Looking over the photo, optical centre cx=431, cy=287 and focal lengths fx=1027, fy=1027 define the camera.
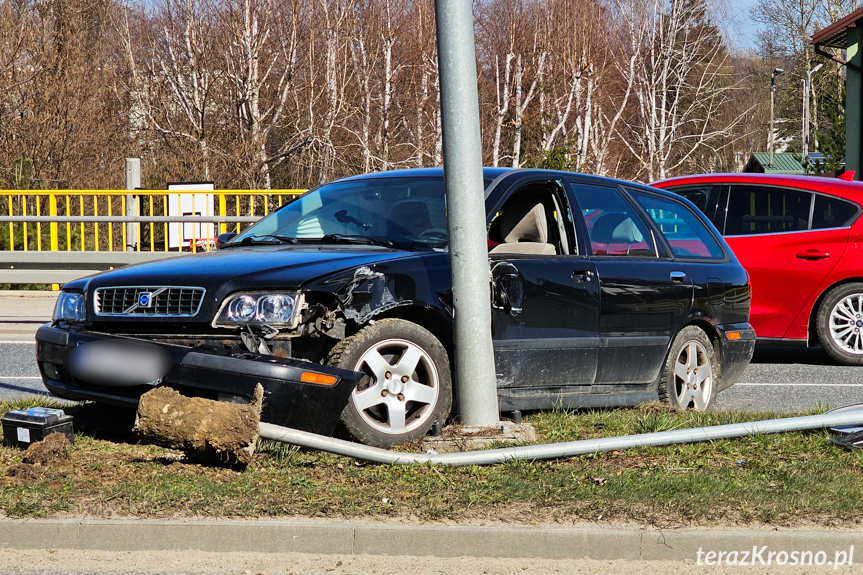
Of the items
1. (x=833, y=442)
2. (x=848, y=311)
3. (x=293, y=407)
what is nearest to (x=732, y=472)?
(x=833, y=442)

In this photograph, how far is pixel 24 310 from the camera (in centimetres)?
1390

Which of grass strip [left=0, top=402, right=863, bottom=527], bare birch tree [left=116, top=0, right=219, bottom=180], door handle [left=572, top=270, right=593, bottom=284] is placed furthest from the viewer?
bare birch tree [left=116, top=0, right=219, bottom=180]

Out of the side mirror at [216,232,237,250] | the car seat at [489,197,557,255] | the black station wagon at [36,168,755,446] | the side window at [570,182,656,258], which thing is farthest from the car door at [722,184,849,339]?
the side mirror at [216,232,237,250]

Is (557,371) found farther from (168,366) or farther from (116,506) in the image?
(116,506)

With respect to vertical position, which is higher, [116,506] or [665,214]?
[665,214]

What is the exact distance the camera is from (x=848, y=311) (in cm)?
949

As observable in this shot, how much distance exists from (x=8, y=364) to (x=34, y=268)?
6.06 meters

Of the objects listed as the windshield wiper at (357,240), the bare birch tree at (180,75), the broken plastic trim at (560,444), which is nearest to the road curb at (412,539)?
the broken plastic trim at (560,444)

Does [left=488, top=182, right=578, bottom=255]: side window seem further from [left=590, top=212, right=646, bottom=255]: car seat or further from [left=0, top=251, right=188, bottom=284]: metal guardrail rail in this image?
[left=0, top=251, right=188, bottom=284]: metal guardrail rail

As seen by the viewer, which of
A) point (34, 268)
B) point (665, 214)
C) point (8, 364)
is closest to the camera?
point (665, 214)

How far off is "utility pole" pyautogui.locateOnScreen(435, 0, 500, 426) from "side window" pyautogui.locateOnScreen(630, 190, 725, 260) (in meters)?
1.97

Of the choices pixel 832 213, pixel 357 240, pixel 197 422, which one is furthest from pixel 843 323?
pixel 197 422

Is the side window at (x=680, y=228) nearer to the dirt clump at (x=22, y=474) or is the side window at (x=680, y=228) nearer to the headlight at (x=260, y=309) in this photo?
the headlight at (x=260, y=309)

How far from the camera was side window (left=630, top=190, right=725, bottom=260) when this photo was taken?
23.2 feet
